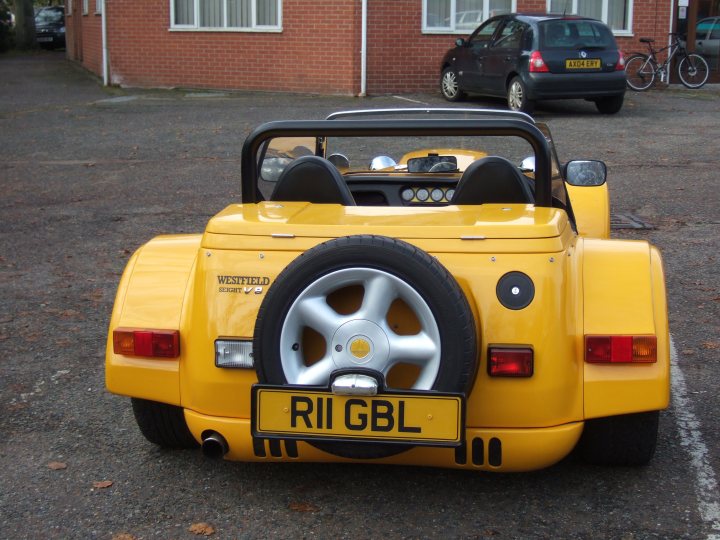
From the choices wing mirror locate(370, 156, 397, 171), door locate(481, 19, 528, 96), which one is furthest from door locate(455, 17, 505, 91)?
wing mirror locate(370, 156, 397, 171)

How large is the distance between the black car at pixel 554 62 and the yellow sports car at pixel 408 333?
43.6 ft

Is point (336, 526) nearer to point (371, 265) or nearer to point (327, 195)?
point (371, 265)

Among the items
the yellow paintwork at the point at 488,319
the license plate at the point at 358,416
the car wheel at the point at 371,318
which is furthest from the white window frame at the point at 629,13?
the license plate at the point at 358,416

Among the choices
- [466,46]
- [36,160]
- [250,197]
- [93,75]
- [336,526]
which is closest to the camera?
[336,526]

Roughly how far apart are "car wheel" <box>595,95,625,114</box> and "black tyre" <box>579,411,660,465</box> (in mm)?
14302

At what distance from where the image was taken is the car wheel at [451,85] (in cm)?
2012

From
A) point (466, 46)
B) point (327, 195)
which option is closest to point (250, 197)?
point (327, 195)

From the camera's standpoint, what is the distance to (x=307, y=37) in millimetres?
22188

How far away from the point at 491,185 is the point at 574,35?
1387cm

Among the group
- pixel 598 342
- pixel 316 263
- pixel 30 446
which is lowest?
pixel 30 446

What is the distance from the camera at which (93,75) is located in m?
27.7

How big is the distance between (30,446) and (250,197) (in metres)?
1.46

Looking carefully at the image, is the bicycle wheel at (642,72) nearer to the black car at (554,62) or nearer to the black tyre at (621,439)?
the black car at (554,62)

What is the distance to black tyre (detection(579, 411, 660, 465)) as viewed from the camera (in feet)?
13.7
